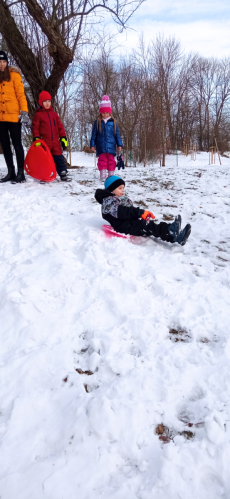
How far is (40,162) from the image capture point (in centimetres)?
516

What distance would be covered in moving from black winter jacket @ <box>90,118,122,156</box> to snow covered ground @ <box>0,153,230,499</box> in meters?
3.15

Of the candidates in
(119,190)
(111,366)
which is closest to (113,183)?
(119,190)

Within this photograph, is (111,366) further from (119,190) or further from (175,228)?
(119,190)

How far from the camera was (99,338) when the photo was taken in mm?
1929

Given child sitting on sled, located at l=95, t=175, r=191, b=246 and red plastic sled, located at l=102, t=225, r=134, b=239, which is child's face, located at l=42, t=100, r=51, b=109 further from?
red plastic sled, located at l=102, t=225, r=134, b=239

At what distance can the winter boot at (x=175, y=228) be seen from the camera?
3.09 metres

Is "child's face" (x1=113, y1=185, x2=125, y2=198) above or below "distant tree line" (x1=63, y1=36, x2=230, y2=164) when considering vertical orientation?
below

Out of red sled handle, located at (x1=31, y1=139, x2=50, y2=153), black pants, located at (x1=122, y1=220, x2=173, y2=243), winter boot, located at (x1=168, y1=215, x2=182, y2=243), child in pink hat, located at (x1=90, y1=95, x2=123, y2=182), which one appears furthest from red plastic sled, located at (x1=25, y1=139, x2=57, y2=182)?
winter boot, located at (x1=168, y1=215, x2=182, y2=243)

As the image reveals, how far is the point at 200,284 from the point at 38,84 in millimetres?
6423

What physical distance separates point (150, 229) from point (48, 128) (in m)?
3.46

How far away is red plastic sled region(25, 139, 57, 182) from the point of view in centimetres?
508

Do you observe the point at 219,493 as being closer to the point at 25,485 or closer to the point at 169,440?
the point at 169,440

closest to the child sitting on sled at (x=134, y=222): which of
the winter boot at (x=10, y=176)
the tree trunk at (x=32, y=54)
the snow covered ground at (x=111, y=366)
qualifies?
the snow covered ground at (x=111, y=366)

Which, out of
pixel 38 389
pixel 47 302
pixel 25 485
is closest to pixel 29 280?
pixel 47 302
